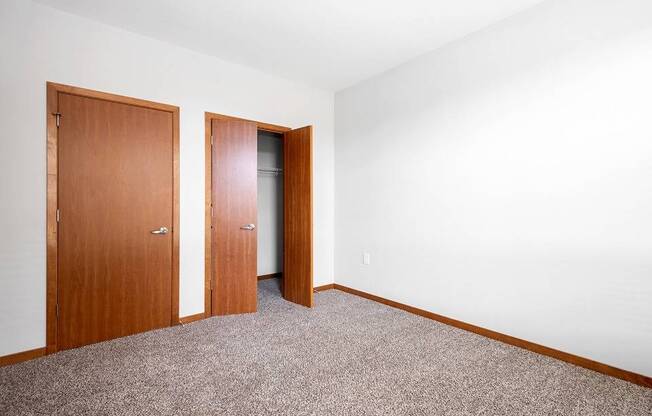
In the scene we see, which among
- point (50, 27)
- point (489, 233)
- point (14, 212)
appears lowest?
point (489, 233)

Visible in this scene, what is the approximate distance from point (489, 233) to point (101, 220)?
3.25m

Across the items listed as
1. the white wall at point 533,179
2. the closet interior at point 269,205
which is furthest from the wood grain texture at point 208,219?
the white wall at point 533,179

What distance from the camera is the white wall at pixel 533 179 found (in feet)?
6.89

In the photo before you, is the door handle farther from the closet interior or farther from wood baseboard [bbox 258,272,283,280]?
wood baseboard [bbox 258,272,283,280]

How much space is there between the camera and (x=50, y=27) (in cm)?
250

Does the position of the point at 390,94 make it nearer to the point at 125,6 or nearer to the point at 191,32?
the point at 191,32

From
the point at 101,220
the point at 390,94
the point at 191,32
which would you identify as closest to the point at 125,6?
the point at 191,32

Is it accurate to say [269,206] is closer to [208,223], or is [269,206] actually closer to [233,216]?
[233,216]

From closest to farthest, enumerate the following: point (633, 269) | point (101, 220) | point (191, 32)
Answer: point (633, 269), point (101, 220), point (191, 32)

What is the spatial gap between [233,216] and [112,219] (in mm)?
1062

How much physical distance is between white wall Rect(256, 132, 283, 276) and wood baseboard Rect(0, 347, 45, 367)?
2763mm

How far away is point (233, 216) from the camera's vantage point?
135 inches

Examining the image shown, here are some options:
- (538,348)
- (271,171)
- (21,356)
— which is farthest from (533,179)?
(21,356)

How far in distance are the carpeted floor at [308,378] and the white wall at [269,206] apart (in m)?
2.07
